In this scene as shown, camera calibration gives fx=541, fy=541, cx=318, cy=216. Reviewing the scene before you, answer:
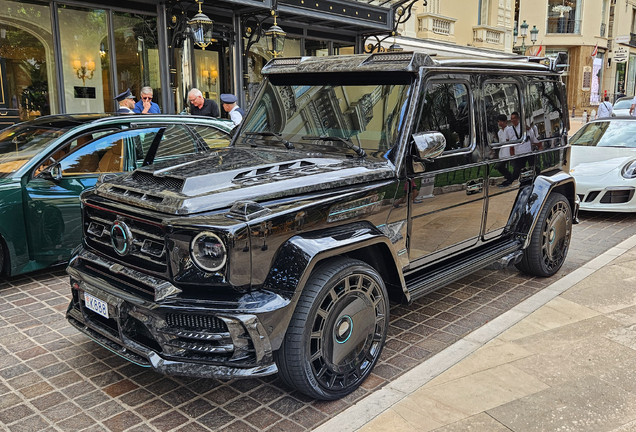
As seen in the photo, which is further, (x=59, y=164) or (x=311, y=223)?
(x=59, y=164)

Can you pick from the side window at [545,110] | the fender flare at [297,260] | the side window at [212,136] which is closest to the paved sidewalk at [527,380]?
the fender flare at [297,260]

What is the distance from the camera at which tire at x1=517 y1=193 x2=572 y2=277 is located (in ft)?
17.8

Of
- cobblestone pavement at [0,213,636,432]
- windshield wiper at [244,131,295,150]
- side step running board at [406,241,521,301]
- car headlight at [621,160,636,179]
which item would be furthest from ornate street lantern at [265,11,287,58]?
side step running board at [406,241,521,301]

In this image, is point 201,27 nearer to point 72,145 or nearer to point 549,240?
point 72,145

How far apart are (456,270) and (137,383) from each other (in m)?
2.55

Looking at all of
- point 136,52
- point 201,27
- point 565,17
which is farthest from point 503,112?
point 565,17

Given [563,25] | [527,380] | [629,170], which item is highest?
[563,25]

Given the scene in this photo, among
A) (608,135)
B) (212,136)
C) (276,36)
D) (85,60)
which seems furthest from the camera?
(276,36)

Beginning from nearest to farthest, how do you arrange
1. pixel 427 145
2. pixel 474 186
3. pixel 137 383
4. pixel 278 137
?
1. pixel 137 383
2. pixel 427 145
3. pixel 278 137
4. pixel 474 186

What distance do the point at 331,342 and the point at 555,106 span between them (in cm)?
403

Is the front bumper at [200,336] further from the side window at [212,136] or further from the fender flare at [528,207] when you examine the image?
the side window at [212,136]

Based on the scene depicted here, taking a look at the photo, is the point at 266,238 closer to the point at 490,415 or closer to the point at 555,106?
the point at 490,415

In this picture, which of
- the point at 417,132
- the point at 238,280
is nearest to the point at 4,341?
the point at 238,280

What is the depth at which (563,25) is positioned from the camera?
41375mm
